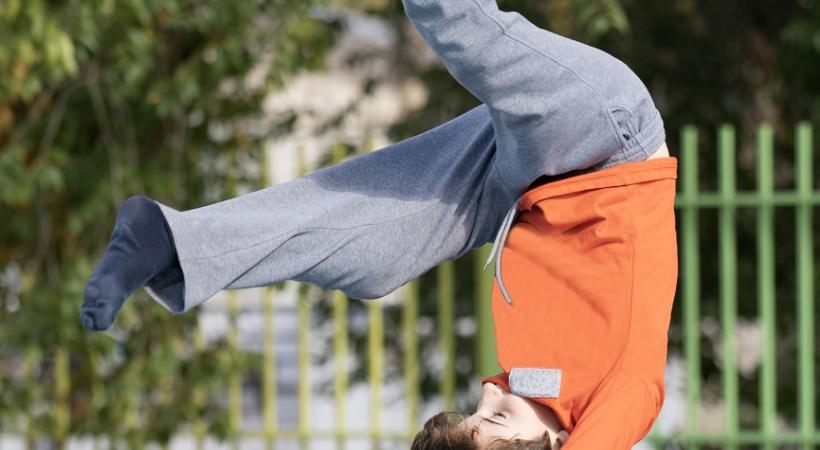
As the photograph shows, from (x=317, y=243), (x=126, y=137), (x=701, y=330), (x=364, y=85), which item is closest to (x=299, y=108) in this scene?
(x=364, y=85)

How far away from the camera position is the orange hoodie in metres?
1.98

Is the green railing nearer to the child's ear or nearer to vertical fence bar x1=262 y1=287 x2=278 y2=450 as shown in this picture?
vertical fence bar x1=262 y1=287 x2=278 y2=450

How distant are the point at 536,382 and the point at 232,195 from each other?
2.52 m

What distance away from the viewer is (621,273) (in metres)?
1.99

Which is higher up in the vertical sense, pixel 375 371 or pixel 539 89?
pixel 539 89

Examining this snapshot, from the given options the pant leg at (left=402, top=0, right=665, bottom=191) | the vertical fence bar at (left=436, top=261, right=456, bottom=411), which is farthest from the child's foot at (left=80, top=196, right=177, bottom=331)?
the vertical fence bar at (left=436, top=261, right=456, bottom=411)

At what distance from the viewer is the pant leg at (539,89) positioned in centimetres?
181

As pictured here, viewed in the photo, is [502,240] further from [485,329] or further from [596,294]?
[485,329]

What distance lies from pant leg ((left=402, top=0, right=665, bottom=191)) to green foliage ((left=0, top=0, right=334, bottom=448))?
7.06 feet

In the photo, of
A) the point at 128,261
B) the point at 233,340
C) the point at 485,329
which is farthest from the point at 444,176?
the point at 233,340

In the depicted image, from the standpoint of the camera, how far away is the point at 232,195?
172 inches

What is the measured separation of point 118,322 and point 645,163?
2.61m

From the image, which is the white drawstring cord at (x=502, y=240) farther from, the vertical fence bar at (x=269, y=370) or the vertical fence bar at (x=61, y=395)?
the vertical fence bar at (x=61, y=395)

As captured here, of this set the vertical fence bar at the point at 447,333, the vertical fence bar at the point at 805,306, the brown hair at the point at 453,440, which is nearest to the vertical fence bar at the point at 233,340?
the vertical fence bar at the point at 447,333
